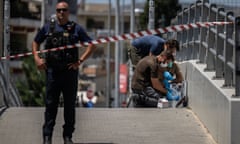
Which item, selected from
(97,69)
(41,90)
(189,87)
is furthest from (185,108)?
(97,69)

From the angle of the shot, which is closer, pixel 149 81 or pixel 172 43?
pixel 172 43

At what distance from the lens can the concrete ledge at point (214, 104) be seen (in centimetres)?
745

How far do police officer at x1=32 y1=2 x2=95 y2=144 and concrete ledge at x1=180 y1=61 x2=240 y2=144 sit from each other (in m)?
1.74

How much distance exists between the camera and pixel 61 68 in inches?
312

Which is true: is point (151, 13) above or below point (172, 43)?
above

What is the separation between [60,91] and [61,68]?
33cm

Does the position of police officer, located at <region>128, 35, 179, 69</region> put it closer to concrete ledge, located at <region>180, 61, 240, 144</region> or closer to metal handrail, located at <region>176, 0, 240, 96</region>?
metal handrail, located at <region>176, 0, 240, 96</region>

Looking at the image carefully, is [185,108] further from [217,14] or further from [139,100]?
[217,14]

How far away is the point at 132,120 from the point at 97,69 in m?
60.1

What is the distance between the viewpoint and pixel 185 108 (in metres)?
11.4

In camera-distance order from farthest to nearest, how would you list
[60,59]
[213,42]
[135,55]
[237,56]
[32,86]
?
[32,86], [135,55], [213,42], [60,59], [237,56]

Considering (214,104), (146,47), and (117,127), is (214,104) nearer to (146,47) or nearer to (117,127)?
(117,127)

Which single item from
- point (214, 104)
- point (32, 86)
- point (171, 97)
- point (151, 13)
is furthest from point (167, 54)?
point (32, 86)

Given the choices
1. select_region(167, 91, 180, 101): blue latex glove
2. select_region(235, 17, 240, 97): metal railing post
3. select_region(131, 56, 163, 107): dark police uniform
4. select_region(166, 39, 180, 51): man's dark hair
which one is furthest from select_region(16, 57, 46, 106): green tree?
select_region(235, 17, 240, 97): metal railing post
